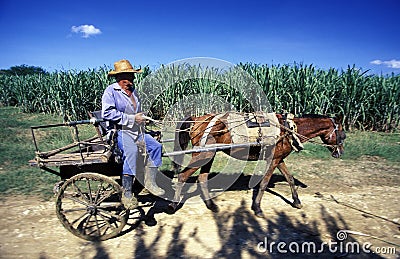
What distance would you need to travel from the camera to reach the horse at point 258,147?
16.3 ft

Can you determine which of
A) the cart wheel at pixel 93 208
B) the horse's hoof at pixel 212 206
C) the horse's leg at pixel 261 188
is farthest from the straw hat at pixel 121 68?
the horse's leg at pixel 261 188

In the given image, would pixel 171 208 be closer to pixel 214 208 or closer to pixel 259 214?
pixel 214 208

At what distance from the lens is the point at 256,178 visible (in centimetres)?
667

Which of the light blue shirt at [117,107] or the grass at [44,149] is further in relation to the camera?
the grass at [44,149]

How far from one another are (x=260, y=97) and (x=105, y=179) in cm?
888

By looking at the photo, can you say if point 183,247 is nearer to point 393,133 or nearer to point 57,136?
point 57,136

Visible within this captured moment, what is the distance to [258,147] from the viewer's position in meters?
5.06

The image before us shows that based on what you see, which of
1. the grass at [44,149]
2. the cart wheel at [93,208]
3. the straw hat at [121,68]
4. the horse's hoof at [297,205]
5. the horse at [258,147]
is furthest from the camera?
the grass at [44,149]

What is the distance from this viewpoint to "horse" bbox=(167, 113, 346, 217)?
16.3 ft

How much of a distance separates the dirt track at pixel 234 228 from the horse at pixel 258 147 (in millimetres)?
304

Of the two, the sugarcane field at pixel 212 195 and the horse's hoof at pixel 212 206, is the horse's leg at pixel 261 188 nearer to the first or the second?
the sugarcane field at pixel 212 195

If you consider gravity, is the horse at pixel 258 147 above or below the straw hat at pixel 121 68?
below

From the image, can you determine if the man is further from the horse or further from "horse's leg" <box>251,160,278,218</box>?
"horse's leg" <box>251,160,278,218</box>

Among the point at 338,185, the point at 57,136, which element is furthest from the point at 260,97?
the point at 57,136
